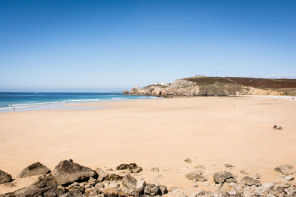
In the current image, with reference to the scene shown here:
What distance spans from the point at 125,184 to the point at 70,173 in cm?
148

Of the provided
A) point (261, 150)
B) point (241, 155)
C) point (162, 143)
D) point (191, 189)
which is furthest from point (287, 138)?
point (191, 189)

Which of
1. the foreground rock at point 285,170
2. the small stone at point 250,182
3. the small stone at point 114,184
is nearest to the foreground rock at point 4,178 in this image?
the small stone at point 114,184

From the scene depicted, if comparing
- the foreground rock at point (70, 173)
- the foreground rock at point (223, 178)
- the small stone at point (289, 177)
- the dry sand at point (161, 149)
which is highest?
the foreground rock at point (70, 173)

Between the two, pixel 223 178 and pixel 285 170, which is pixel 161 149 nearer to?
pixel 223 178

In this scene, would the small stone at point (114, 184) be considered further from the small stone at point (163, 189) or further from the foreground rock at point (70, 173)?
the small stone at point (163, 189)

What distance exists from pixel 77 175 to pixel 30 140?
5.76 meters

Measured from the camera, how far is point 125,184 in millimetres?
4648

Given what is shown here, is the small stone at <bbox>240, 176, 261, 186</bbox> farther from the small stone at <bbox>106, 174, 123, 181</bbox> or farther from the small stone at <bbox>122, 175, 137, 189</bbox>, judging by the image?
the small stone at <bbox>106, 174, 123, 181</bbox>

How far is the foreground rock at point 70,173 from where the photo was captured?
15.7 ft

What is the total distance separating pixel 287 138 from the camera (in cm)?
900

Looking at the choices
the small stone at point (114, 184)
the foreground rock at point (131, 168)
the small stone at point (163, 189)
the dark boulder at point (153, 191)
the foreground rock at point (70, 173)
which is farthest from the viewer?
the foreground rock at point (131, 168)

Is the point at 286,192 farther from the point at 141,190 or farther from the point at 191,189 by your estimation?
the point at 141,190

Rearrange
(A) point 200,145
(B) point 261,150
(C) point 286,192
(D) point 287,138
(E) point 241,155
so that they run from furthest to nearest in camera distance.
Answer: (D) point 287,138 → (A) point 200,145 → (B) point 261,150 → (E) point 241,155 → (C) point 286,192

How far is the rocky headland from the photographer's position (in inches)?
160
